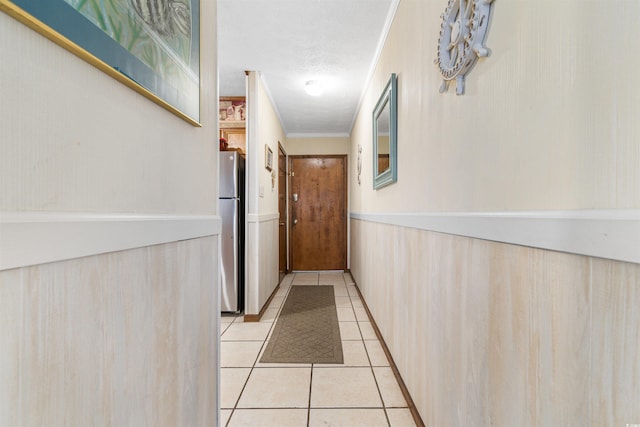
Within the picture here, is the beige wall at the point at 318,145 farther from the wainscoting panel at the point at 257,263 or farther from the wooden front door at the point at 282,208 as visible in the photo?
the wainscoting panel at the point at 257,263

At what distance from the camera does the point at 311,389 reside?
1728 millimetres

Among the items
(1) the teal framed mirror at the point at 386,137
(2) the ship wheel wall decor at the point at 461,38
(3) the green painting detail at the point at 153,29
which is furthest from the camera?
(1) the teal framed mirror at the point at 386,137

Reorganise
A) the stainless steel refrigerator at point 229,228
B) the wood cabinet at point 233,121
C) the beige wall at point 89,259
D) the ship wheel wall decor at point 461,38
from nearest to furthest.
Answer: the beige wall at point 89,259, the ship wheel wall decor at point 461,38, the stainless steel refrigerator at point 229,228, the wood cabinet at point 233,121

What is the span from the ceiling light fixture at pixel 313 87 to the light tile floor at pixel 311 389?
7.57 feet

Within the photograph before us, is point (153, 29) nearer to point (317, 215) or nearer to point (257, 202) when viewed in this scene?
point (257, 202)

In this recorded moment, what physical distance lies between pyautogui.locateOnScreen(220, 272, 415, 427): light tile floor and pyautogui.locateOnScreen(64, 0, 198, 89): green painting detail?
4.99 feet

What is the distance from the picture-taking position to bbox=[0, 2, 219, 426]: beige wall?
454 millimetres

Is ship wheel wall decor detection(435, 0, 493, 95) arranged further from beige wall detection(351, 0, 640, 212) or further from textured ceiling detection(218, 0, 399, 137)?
textured ceiling detection(218, 0, 399, 137)

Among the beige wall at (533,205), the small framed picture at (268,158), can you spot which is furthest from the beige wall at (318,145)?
the beige wall at (533,205)

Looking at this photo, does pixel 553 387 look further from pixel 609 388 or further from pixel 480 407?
pixel 480 407

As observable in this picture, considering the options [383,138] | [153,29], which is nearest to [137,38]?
[153,29]

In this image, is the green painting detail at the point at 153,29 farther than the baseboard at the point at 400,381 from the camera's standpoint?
No

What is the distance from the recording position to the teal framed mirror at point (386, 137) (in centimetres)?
192

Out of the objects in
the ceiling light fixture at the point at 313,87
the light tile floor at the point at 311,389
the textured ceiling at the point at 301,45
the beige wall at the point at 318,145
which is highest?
the textured ceiling at the point at 301,45
